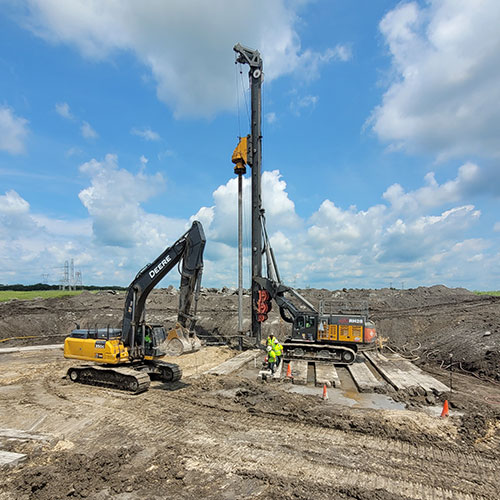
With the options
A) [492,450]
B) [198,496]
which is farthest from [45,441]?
[492,450]

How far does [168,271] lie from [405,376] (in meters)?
9.75

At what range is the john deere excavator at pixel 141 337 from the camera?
36.1 ft

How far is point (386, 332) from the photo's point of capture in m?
23.8

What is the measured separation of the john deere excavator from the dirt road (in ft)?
2.15

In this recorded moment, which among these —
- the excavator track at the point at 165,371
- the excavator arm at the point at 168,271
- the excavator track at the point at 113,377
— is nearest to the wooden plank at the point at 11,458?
the excavator track at the point at 113,377

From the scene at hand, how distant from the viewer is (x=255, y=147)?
21.1 meters

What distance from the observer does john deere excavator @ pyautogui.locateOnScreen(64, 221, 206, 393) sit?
36.1 feet

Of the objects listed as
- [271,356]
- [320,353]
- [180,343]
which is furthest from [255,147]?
[180,343]

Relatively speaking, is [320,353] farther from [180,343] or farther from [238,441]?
[238,441]

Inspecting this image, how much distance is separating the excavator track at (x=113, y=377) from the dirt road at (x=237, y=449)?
0.36 metres

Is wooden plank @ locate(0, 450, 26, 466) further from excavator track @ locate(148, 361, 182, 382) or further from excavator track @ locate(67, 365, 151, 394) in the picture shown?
excavator track @ locate(148, 361, 182, 382)

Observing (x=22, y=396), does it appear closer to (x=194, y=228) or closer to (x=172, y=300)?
(x=194, y=228)

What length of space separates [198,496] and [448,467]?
431 cm

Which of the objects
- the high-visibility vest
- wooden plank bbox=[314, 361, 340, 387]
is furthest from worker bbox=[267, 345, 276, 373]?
wooden plank bbox=[314, 361, 340, 387]
